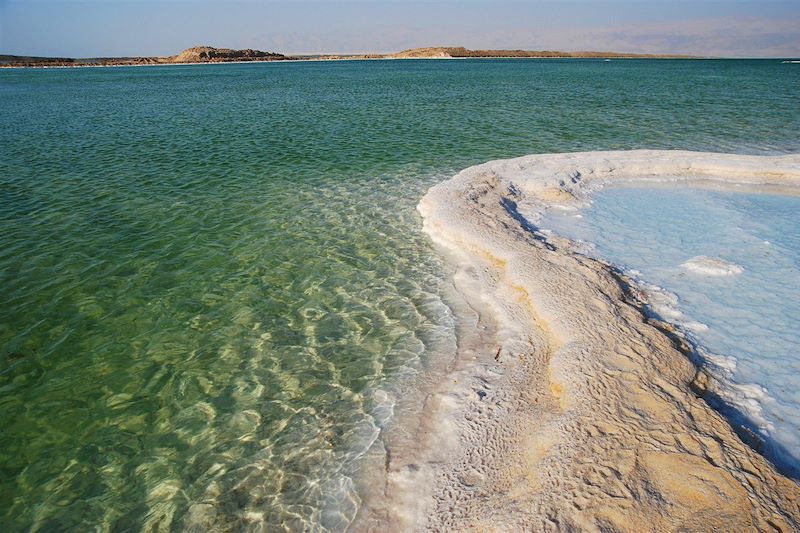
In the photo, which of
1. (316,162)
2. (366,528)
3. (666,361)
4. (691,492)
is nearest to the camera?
(691,492)

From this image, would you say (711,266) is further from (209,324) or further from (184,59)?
(184,59)

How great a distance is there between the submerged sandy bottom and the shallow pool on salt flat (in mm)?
419

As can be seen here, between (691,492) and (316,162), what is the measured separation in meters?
13.7

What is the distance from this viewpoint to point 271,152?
16.5 meters

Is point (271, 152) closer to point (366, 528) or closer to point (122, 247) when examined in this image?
point (122, 247)

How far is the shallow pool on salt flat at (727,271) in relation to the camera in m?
4.84

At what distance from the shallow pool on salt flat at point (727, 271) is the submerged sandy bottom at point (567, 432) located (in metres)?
0.42

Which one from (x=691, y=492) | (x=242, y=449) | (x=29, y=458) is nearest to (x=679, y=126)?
(x=691, y=492)

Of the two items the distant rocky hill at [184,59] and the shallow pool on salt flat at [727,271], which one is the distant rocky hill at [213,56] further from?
the shallow pool on salt flat at [727,271]

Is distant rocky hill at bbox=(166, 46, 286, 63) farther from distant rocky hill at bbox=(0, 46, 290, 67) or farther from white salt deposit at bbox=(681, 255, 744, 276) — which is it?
white salt deposit at bbox=(681, 255, 744, 276)

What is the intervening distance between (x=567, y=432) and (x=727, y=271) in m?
5.17

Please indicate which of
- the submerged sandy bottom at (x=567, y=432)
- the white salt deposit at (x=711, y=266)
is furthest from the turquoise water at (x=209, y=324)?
the white salt deposit at (x=711, y=266)

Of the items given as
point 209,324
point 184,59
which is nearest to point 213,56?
point 184,59

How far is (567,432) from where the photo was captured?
404 cm
